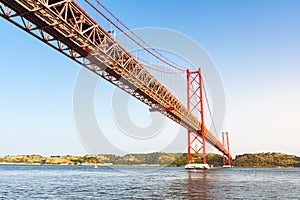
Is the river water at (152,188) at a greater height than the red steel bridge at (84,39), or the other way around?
the red steel bridge at (84,39)

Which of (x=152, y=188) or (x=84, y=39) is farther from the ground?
(x=84, y=39)

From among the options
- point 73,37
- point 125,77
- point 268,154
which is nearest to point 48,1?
point 73,37

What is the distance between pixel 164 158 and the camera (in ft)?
497

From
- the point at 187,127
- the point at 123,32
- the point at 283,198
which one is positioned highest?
the point at 123,32

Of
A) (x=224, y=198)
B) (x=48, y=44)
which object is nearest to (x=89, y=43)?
(x=48, y=44)

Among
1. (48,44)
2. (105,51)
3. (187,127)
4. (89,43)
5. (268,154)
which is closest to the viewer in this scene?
(48,44)

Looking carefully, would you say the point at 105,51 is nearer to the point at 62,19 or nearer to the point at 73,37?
the point at 73,37

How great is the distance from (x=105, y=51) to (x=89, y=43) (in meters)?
2.85

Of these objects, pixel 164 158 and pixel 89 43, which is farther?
pixel 164 158

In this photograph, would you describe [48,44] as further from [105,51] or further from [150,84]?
[150,84]

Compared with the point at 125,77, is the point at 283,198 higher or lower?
lower

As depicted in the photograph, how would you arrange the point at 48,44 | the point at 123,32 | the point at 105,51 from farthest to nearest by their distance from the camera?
the point at 123,32, the point at 105,51, the point at 48,44

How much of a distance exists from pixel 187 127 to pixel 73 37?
44.4m

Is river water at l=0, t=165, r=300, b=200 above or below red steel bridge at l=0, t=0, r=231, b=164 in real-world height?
below
